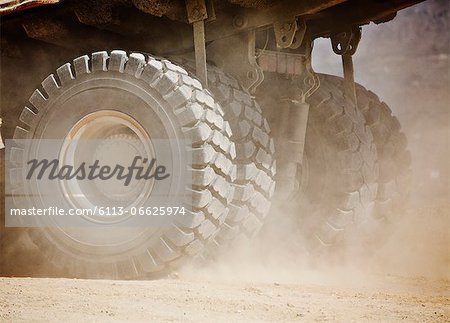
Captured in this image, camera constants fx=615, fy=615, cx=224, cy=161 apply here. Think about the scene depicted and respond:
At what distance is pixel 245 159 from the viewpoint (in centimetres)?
377

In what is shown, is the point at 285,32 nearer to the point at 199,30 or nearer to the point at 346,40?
the point at 199,30

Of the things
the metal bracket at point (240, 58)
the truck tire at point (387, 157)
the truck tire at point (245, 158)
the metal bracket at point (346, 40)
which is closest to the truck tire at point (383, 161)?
the truck tire at point (387, 157)

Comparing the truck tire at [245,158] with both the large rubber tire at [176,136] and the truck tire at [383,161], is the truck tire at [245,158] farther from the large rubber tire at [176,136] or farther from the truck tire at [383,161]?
the truck tire at [383,161]

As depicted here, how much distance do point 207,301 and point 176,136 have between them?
41.8 inches

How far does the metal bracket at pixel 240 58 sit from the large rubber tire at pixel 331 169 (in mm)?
420

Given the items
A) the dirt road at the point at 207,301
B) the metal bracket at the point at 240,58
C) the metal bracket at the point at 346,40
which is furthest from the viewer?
the metal bracket at the point at 346,40

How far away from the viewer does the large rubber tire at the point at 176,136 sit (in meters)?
3.41

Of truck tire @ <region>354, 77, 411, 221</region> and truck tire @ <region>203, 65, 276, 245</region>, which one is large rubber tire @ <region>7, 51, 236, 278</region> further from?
truck tire @ <region>354, 77, 411, 221</region>

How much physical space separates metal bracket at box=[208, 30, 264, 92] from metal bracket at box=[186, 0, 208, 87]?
0.39 metres

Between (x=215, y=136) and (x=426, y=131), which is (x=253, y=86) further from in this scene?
(x=426, y=131)

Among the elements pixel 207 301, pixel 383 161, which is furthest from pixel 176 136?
pixel 383 161

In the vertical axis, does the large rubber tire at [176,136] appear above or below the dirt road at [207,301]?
above

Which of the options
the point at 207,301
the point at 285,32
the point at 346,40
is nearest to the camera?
the point at 207,301

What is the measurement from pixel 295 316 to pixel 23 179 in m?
2.12
